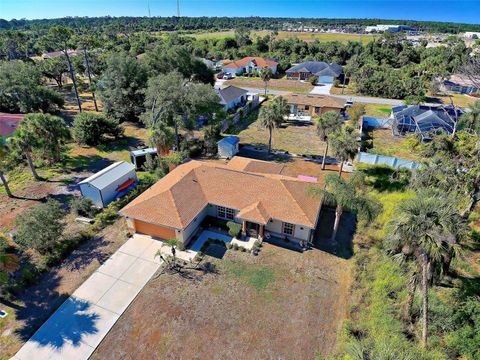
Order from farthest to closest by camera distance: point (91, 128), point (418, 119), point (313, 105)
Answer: point (313, 105), point (418, 119), point (91, 128)

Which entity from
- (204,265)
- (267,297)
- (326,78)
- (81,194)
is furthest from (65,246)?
(326,78)

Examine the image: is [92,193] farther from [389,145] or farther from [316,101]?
[316,101]

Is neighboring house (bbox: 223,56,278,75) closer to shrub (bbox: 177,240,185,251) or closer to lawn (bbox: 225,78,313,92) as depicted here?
lawn (bbox: 225,78,313,92)

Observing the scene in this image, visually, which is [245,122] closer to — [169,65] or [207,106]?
[207,106]

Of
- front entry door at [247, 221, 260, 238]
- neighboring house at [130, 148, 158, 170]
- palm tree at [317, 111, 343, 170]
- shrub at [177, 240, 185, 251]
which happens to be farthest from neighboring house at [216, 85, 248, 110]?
shrub at [177, 240, 185, 251]

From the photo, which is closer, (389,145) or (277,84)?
(389,145)

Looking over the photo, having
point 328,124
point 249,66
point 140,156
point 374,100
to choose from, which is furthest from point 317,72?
point 140,156
